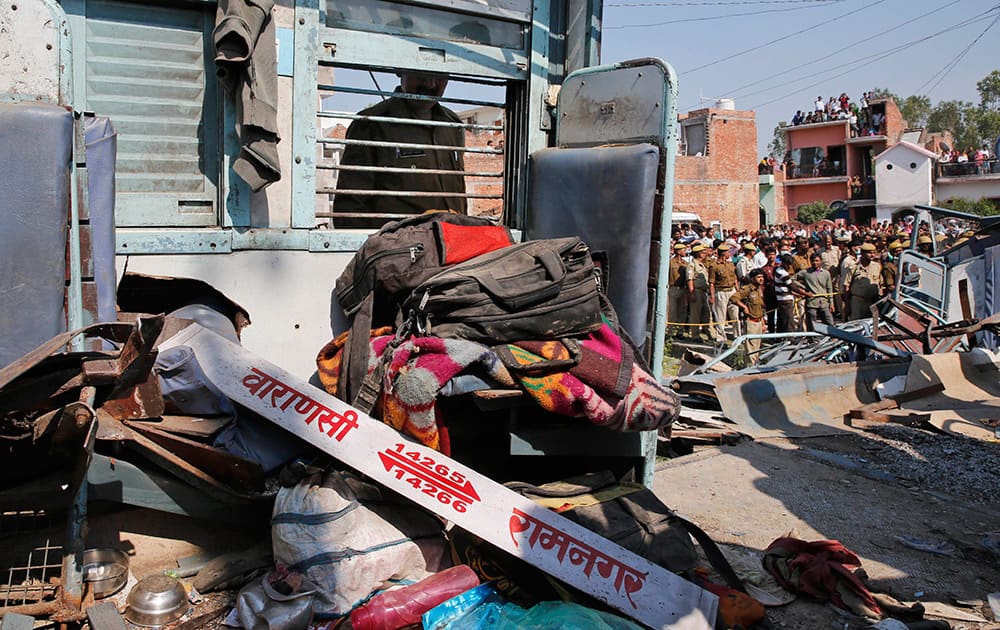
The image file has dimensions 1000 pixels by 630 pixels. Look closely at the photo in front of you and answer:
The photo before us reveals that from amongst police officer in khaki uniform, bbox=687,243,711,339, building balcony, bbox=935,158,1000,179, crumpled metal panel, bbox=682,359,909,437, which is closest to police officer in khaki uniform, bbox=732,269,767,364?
police officer in khaki uniform, bbox=687,243,711,339

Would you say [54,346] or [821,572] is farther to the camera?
[821,572]

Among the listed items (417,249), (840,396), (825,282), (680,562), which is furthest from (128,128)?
(825,282)

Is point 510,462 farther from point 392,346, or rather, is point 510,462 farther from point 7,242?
point 7,242

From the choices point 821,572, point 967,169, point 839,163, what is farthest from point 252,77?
point 839,163

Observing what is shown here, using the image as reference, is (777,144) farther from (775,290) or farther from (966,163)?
(775,290)

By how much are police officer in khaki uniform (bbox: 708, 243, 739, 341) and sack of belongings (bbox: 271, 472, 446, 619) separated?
11054mm

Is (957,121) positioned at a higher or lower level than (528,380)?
higher

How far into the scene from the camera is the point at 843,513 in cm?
486

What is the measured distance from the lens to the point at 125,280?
3.84 metres

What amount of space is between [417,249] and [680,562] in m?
1.99

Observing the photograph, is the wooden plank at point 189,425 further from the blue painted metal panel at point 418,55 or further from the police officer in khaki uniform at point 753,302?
the police officer in khaki uniform at point 753,302

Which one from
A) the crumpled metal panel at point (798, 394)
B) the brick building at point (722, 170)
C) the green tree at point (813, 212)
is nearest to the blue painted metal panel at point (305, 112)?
the crumpled metal panel at point (798, 394)

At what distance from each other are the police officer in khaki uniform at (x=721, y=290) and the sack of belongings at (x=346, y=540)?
1105cm

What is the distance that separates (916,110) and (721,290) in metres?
80.6
